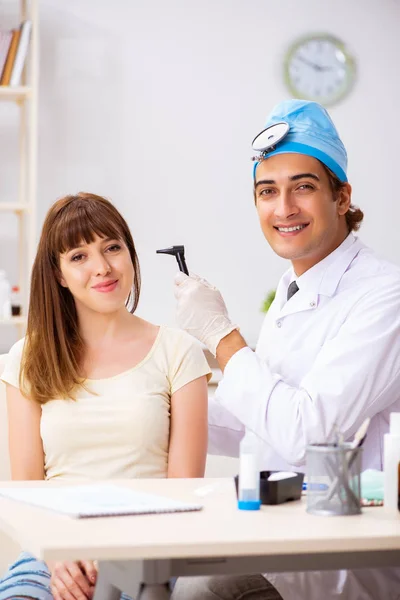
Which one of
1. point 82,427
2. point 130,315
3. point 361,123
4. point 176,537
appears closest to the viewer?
point 176,537

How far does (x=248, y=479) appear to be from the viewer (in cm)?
122

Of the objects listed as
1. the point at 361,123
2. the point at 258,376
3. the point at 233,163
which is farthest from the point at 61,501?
the point at 361,123

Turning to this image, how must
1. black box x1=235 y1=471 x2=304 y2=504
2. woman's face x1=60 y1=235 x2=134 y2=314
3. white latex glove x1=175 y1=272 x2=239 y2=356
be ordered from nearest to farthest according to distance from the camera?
black box x1=235 y1=471 x2=304 y2=504
white latex glove x1=175 y1=272 x2=239 y2=356
woman's face x1=60 y1=235 x2=134 y2=314

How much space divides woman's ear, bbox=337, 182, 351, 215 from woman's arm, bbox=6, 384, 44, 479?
30.5 inches

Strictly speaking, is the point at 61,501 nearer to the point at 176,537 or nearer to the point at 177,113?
the point at 176,537

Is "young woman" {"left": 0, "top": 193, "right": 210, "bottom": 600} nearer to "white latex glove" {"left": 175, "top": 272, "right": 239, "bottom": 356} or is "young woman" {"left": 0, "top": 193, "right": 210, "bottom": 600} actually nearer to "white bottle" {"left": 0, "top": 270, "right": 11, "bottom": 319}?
"white latex glove" {"left": 175, "top": 272, "right": 239, "bottom": 356}

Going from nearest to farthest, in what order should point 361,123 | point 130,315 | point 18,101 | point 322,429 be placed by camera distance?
point 322,429, point 130,315, point 18,101, point 361,123

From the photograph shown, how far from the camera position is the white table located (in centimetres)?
98

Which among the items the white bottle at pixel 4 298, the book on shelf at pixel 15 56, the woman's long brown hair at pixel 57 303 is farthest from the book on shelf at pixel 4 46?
the woman's long brown hair at pixel 57 303

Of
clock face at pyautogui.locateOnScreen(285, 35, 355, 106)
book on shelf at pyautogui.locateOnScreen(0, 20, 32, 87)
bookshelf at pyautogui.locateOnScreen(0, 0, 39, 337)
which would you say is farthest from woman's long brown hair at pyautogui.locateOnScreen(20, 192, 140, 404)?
clock face at pyautogui.locateOnScreen(285, 35, 355, 106)

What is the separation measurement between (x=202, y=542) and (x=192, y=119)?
3.05 metres

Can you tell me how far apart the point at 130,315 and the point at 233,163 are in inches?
79.1

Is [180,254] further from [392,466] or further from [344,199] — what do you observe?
[392,466]

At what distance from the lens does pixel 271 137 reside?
1.87 metres
